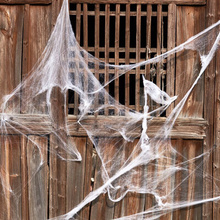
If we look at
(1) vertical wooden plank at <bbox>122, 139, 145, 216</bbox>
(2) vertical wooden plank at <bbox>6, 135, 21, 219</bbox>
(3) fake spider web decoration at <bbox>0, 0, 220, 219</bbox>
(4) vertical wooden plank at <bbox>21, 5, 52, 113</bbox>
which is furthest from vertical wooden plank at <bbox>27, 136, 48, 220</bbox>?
(1) vertical wooden plank at <bbox>122, 139, 145, 216</bbox>

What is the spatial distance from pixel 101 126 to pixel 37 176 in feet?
3.39

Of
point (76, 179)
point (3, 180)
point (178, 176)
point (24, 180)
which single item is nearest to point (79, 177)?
point (76, 179)

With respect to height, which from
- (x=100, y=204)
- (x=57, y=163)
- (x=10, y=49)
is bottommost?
(x=100, y=204)

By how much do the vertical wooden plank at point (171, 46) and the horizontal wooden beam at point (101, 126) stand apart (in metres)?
0.25

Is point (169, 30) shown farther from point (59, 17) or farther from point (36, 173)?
point (36, 173)

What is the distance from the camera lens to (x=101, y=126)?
3371 millimetres

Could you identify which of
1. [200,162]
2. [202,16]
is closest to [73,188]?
[200,162]

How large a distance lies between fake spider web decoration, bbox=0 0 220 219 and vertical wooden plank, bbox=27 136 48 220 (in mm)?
28

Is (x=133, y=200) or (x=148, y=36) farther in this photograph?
(x=133, y=200)

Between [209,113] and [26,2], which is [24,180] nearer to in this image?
[26,2]

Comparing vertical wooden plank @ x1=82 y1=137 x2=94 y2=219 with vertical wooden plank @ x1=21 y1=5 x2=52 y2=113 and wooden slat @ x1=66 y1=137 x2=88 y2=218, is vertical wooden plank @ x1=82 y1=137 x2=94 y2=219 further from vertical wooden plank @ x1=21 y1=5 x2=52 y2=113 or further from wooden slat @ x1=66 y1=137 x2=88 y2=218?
vertical wooden plank @ x1=21 y1=5 x2=52 y2=113

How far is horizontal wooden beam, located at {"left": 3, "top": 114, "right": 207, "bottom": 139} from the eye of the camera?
3365 millimetres

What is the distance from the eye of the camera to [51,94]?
134 inches

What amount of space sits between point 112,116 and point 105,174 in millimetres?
734
